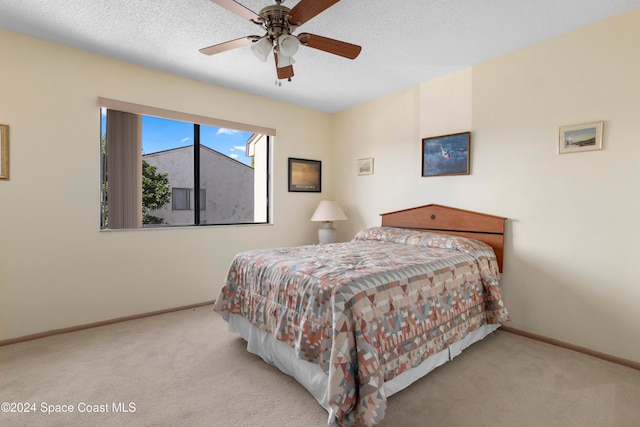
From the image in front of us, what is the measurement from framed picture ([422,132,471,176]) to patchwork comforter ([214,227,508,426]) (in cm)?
87

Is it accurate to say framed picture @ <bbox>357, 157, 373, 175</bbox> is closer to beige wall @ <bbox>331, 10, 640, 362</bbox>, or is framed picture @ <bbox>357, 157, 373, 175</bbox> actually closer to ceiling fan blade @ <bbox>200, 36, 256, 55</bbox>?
beige wall @ <bbox>331, 10, 640, 362</bbox>

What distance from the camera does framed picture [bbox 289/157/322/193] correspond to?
4270 millimetres

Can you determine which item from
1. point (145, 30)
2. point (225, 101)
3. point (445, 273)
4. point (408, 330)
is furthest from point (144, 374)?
point (225, 101)

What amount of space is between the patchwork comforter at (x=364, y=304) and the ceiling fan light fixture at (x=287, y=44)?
135 centimetres

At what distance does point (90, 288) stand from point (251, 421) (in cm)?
→ 218

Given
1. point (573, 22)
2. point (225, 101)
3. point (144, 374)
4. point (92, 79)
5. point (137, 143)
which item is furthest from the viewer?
point (225, 101)

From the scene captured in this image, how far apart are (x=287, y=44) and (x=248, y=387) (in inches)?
83.1

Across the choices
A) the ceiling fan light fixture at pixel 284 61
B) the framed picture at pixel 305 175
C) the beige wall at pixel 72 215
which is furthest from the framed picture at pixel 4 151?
the framed picture at pixel 305 175

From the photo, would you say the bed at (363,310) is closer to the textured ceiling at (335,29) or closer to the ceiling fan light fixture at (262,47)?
the ceiling fan light fixture at (262,47)

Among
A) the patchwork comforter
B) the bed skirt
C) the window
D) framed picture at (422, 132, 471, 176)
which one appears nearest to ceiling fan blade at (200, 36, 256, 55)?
the window

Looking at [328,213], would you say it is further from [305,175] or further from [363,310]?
[363,310]

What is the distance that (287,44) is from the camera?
1.84 meters

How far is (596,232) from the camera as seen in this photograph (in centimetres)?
237

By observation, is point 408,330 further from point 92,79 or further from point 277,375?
point 92,79
